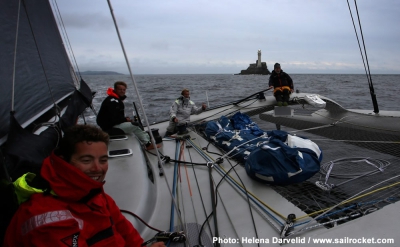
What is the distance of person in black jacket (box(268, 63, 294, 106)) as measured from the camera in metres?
5.30

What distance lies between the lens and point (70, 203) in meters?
0.92

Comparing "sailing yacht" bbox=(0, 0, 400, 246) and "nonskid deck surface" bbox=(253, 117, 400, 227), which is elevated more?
"sailing yacht" bbox=(0, 0, 400, 246)

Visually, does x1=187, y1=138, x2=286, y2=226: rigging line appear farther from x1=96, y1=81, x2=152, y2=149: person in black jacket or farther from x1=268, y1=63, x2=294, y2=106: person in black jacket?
x1=268, y1=63, x2=294, y2=106: person in black jacket

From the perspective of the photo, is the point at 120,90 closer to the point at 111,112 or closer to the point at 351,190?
the point at 111,112

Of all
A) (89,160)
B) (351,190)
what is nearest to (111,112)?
(89,160)

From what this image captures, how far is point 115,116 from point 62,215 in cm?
258

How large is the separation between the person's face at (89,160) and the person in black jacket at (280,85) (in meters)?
4.73

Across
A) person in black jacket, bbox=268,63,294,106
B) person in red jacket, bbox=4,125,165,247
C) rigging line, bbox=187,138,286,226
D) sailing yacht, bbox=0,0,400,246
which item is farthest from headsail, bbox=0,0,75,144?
person in black jacket, bbox=268,63,294,106

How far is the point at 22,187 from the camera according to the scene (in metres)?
0.90

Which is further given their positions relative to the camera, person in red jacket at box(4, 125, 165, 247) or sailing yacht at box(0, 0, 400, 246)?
sailing yacht at box(0, 0, 400, 246)

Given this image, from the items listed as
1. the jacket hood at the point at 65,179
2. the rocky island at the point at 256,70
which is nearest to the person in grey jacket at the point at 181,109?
the jacket hood at the point at 65,179

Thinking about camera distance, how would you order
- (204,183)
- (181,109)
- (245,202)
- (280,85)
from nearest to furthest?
(245,202) < (204,183) < (181,109) < (280,85)

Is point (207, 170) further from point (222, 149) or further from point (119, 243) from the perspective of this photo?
point (119, 243)

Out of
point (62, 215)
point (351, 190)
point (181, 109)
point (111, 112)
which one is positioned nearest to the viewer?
point (62, 215)
